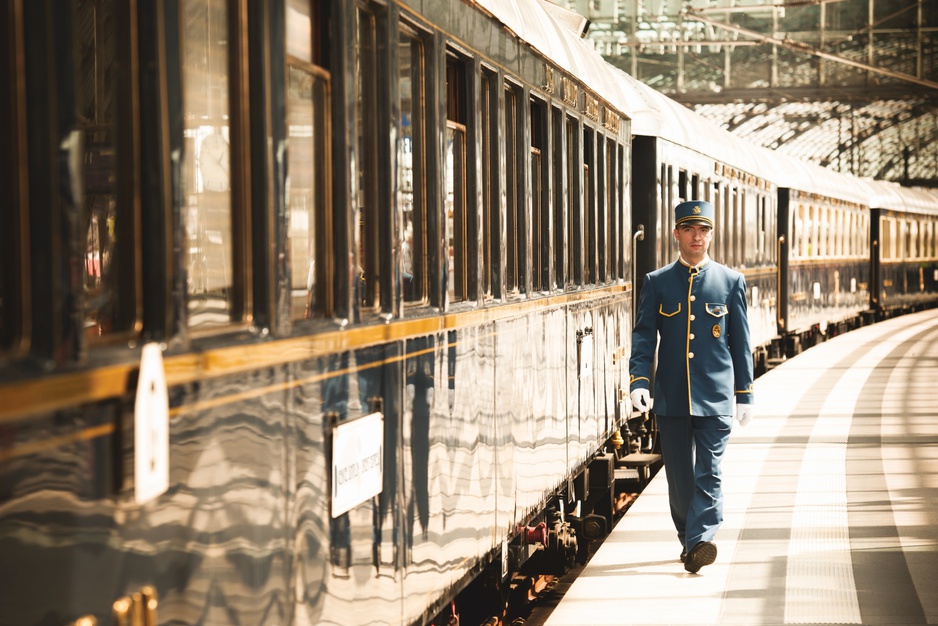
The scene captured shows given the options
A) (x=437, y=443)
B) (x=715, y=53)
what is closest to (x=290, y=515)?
(x=437, y=443)

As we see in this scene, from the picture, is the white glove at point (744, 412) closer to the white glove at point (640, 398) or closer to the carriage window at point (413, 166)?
the white glove at point (640, 398)

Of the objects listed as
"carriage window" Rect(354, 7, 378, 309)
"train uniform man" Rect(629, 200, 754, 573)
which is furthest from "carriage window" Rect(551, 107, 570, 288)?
"carriage window" Rect(354, 7, 378, 309)

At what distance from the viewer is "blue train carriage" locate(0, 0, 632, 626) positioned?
2.37 metres

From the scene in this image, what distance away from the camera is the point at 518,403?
652 cm

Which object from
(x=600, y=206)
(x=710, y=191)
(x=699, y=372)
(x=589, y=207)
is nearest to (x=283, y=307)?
(x=699, y=372)

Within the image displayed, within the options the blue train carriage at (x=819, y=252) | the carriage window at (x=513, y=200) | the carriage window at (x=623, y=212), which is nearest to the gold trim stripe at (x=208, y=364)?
the carriage window at (x=513, y=200)

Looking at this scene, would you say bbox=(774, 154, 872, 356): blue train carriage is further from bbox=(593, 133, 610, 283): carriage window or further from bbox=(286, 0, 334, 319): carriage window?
bbox=(286, 0, 334, 319): carriage window

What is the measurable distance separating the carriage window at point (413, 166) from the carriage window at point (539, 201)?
6.95 ft

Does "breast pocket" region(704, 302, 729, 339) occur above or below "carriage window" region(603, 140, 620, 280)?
below

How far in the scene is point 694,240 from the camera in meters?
7.06

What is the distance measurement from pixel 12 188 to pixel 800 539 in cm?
642

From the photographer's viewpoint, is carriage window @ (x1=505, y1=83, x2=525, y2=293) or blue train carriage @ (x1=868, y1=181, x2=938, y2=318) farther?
blue train carriage @ (x1=868, y1=181, x2=938, y2=318)

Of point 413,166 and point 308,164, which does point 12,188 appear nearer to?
point 308,164

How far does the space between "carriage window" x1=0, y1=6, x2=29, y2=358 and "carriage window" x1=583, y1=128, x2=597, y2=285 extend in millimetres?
6505
